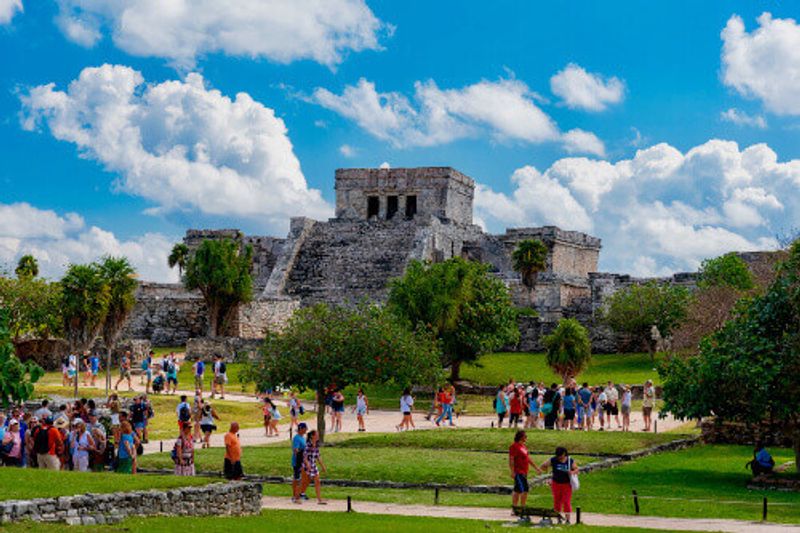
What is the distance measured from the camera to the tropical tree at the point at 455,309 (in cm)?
4162

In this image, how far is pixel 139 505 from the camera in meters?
15.4

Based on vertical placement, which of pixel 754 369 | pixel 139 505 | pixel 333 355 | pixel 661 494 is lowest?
pixel 661 494

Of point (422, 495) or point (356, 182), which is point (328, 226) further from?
point (422, 495)

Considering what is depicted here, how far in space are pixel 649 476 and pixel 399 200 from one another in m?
46.1

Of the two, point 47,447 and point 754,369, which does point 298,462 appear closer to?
point 47,447

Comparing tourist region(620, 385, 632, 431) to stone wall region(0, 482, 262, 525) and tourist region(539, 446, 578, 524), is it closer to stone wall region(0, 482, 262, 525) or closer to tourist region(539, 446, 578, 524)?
tourist region(539, 446, 578, 524)

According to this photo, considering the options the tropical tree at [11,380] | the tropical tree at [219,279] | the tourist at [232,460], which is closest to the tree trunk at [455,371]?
the tropical tree at [219,279]

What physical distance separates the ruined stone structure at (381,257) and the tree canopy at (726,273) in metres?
5.12

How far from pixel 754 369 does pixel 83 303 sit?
22.1m

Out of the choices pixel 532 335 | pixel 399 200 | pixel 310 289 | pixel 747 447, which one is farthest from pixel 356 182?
pixel 747 447

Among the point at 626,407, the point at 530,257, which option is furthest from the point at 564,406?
the point at 530,257

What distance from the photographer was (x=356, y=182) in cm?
6875

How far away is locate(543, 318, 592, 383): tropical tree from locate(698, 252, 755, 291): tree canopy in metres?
12.1

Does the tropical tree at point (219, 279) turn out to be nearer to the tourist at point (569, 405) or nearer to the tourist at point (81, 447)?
the tourist at point (569, 405)
